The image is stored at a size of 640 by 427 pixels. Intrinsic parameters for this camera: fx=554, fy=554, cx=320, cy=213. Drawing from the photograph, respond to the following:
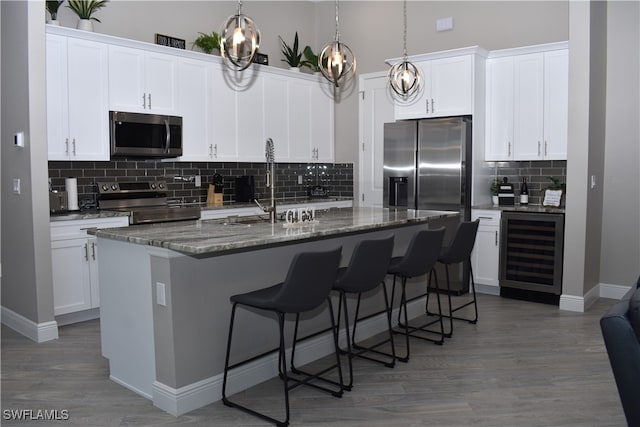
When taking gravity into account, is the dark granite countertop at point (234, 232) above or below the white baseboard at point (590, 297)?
above

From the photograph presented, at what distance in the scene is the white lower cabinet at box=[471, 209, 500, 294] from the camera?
5.71 meters

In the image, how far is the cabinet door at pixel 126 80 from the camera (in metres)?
5.08

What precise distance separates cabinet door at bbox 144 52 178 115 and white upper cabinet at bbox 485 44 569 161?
3.32 metres

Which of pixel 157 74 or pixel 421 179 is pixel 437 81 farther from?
pixel 157 74

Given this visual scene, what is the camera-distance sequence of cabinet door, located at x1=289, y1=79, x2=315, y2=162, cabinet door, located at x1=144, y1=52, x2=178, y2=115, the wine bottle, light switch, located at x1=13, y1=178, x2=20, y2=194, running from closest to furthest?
light switch, located at x1=13, y1=178, x2=20, y2=194 → cabinet door, located at x1=144, y1=52, x2=178, y2=115 → the wine bottle → cabinet door, located at x1=289, y1=79, x2=315, y2=162

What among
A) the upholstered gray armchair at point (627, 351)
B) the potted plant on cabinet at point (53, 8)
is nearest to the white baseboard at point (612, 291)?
the upholstered gray armchair at point (627, 351)

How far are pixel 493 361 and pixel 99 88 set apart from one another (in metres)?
4.01

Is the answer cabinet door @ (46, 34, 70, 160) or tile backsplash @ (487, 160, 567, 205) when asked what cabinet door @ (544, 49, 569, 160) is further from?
cabinet door @ (46, 34, 70, 160)

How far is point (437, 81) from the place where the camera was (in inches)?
240

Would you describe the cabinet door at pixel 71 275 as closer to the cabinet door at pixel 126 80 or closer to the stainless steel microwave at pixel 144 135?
the stainless steel microwave at pixel 144 135

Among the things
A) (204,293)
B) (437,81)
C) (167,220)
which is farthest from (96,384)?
(437,81)

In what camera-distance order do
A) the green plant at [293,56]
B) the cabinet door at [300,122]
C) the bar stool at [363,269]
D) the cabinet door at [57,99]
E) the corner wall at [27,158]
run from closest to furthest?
the bar stool at [363,269] → the corner wall at [27,158] → the cabinet door at [57,99] → the cabinet door at [300,122] → the green plant at [293,56]

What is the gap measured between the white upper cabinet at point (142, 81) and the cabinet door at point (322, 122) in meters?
2.09

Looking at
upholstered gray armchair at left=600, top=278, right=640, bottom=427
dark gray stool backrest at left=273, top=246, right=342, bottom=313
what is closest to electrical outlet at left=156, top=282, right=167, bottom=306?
dark gray stool backrest at left=273, top=246, right=342, bottom=313
